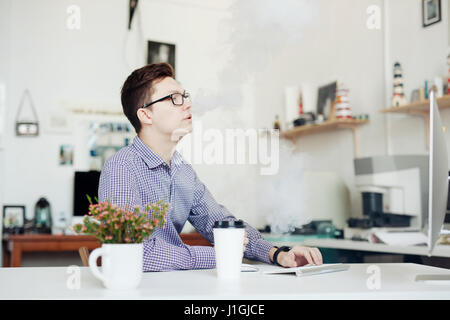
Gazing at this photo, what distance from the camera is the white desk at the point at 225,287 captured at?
0.92 m

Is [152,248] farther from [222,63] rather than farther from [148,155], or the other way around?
[222,63]

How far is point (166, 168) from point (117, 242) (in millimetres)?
676

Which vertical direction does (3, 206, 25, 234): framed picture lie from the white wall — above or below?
below

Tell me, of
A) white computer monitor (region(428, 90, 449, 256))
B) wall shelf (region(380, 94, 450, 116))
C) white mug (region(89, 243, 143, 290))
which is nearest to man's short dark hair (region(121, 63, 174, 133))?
white mug (region(89, 243, 143, 290))

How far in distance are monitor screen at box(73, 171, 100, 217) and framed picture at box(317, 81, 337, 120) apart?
1980mm

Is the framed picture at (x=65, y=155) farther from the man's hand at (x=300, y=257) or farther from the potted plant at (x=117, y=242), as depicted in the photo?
the potted plant at (x=117, y=242)

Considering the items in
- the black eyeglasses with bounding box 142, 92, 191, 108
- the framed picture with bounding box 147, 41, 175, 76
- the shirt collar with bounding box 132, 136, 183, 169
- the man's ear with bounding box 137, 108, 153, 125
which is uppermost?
the framed picture with bounding box 147, 41, 175, 76

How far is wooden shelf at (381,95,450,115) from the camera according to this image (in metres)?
2.72

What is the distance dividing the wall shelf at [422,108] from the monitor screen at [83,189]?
8.05 ft

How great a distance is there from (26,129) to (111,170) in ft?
9.84

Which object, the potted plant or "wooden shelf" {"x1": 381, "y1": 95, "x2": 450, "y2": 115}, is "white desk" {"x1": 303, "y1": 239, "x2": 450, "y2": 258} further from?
the potted plant

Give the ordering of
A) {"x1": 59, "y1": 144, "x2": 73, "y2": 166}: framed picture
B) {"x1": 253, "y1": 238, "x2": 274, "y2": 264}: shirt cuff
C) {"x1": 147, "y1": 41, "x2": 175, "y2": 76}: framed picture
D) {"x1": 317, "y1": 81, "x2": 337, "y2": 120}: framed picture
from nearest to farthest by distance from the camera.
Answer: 1. {"x1": 253, "y1": 238, "x2": 274, "y2": 264}: shirt cuff
2. {"x1": 317, "y1": 81, "x2": 337, "y2": 120}: framed picture
3. {"x1": 59, "y1": 144, "x2": 73, "y2": 166}: framed picture
4. {"x1": 147, "y1": 41, "x2": 175, "y2": 76}: framed picture

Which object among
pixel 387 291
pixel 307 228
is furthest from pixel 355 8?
pixel 387 291
